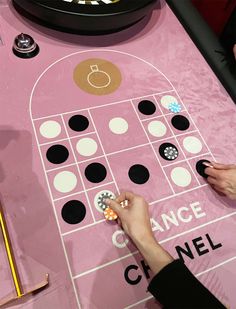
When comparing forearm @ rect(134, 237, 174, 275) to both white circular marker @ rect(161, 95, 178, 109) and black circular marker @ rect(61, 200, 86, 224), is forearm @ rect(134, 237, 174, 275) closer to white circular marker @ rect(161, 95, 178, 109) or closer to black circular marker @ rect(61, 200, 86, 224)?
black circular marker @ rect(61, 200, 86, 224)

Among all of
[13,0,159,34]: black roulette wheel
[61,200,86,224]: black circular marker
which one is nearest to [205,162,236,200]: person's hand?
[61,200,86,224]: black circular marker

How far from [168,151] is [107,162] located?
177 mm

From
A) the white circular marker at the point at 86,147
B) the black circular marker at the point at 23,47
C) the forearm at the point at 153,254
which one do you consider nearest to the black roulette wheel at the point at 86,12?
the black circular marker at the point at 23,47

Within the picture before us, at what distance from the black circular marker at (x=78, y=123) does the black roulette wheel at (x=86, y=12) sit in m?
0.29

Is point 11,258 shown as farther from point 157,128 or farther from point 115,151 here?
point 157,128

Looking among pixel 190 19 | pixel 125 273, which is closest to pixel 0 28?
pixel 190 19

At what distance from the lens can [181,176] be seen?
82 cm

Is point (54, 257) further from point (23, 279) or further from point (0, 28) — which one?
point (0, 28)

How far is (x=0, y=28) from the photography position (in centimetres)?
95

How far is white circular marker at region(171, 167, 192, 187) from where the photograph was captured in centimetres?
81

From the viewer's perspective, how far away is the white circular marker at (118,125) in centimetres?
85

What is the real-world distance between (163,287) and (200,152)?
400 mm

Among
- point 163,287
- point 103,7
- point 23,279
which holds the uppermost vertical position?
point 103,7

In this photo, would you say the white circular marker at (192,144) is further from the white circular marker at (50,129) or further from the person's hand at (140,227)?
the white circular marker at (50,129)
